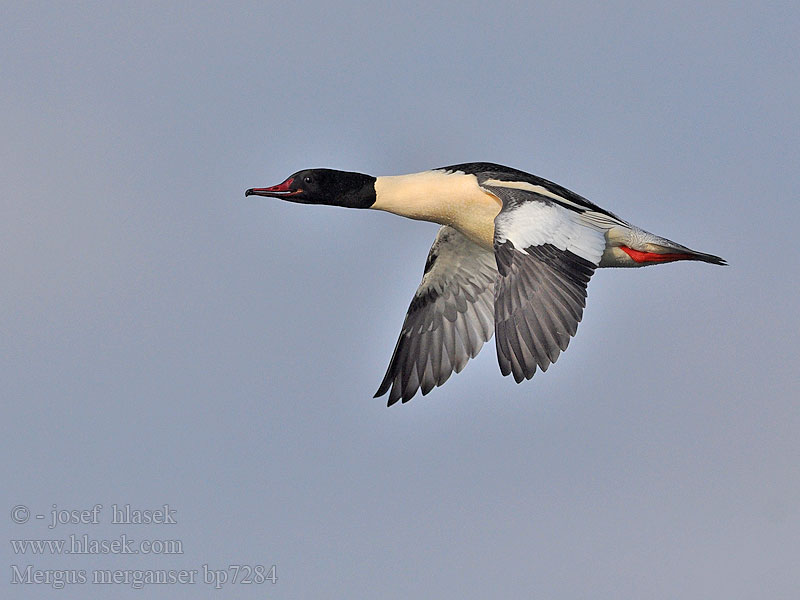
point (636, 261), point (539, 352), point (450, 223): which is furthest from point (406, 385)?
point (539, 352)

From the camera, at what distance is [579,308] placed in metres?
11.7

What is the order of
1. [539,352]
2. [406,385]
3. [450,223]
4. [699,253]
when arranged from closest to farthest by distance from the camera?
[539,352], [699,253], [450,223], [406,385]

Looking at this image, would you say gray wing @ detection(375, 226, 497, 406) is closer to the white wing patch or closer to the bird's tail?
the bird's tail

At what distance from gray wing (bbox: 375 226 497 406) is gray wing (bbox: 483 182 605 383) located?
3.02 meters

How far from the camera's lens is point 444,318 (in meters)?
16.1

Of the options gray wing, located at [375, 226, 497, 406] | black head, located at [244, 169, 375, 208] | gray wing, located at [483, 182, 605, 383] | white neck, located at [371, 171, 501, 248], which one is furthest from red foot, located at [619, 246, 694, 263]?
black head, located at [244, 169, 375, 208]

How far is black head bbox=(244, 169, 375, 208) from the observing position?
14.6m

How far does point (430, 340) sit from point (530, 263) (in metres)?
3.98

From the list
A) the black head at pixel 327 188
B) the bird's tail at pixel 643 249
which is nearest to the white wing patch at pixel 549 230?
the bird's tail at pixel 643 249

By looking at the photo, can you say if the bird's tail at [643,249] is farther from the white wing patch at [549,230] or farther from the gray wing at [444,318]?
the gray wing at [444,318]

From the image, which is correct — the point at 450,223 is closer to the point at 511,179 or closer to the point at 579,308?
the point at 511,179

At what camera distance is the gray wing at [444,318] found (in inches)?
619

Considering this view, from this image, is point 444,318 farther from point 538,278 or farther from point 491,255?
point 538,278

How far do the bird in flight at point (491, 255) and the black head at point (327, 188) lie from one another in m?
0.01
